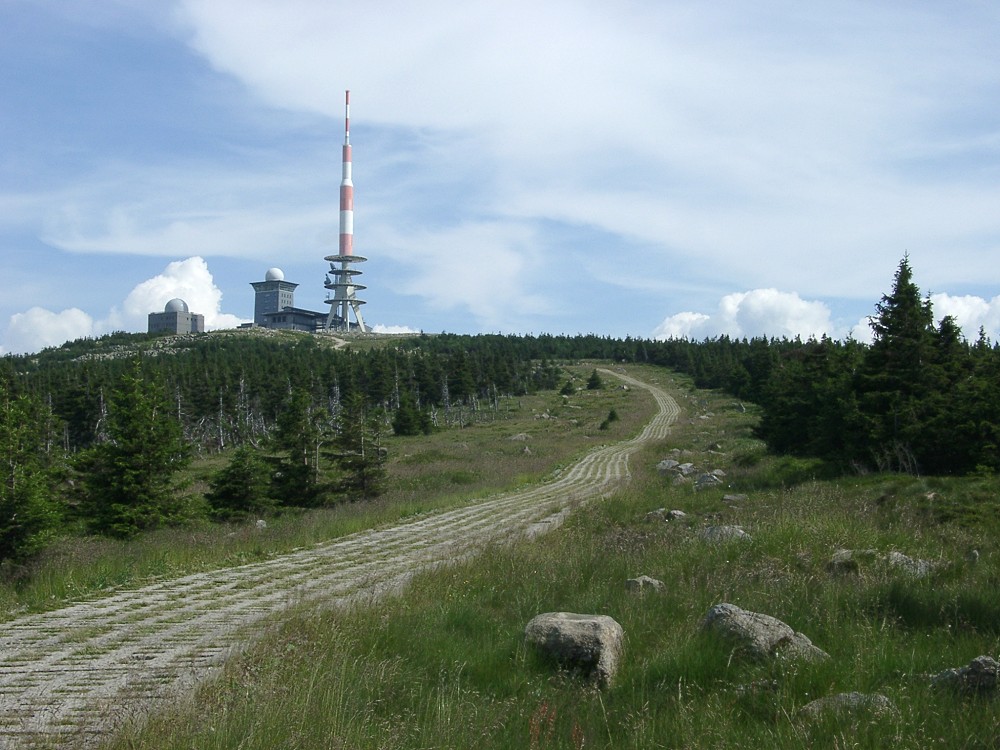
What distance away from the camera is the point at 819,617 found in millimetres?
7055

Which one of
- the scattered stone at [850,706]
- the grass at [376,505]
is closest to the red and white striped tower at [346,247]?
the grass at [376,505]

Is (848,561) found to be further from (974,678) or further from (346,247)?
(346,247)

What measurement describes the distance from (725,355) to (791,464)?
331 feet

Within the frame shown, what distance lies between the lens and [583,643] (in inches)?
249

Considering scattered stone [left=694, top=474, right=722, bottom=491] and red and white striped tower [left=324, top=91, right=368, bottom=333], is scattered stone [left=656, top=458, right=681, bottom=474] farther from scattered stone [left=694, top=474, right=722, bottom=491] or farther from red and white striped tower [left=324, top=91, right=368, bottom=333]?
red and white striped tower [left=324, top=91, right=368, bottom=333]

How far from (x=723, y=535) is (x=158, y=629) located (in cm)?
768

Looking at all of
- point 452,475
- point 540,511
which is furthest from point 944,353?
point 452,475

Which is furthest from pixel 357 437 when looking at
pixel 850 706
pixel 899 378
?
pixel 850 706

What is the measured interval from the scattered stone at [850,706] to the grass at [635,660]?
3.0 inches

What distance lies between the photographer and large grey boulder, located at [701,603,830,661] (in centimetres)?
596

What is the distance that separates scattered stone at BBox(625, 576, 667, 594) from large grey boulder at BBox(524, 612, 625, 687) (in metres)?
1.73

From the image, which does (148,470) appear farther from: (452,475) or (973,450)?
(973,450)

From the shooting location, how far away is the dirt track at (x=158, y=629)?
526 cm

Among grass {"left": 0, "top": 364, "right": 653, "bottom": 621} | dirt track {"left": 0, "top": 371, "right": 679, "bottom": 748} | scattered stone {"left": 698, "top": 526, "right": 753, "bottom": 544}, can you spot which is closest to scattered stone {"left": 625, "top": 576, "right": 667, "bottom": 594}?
scattered stone {"left": 698, "top": 526, "right": 753, "bottom": 544}
